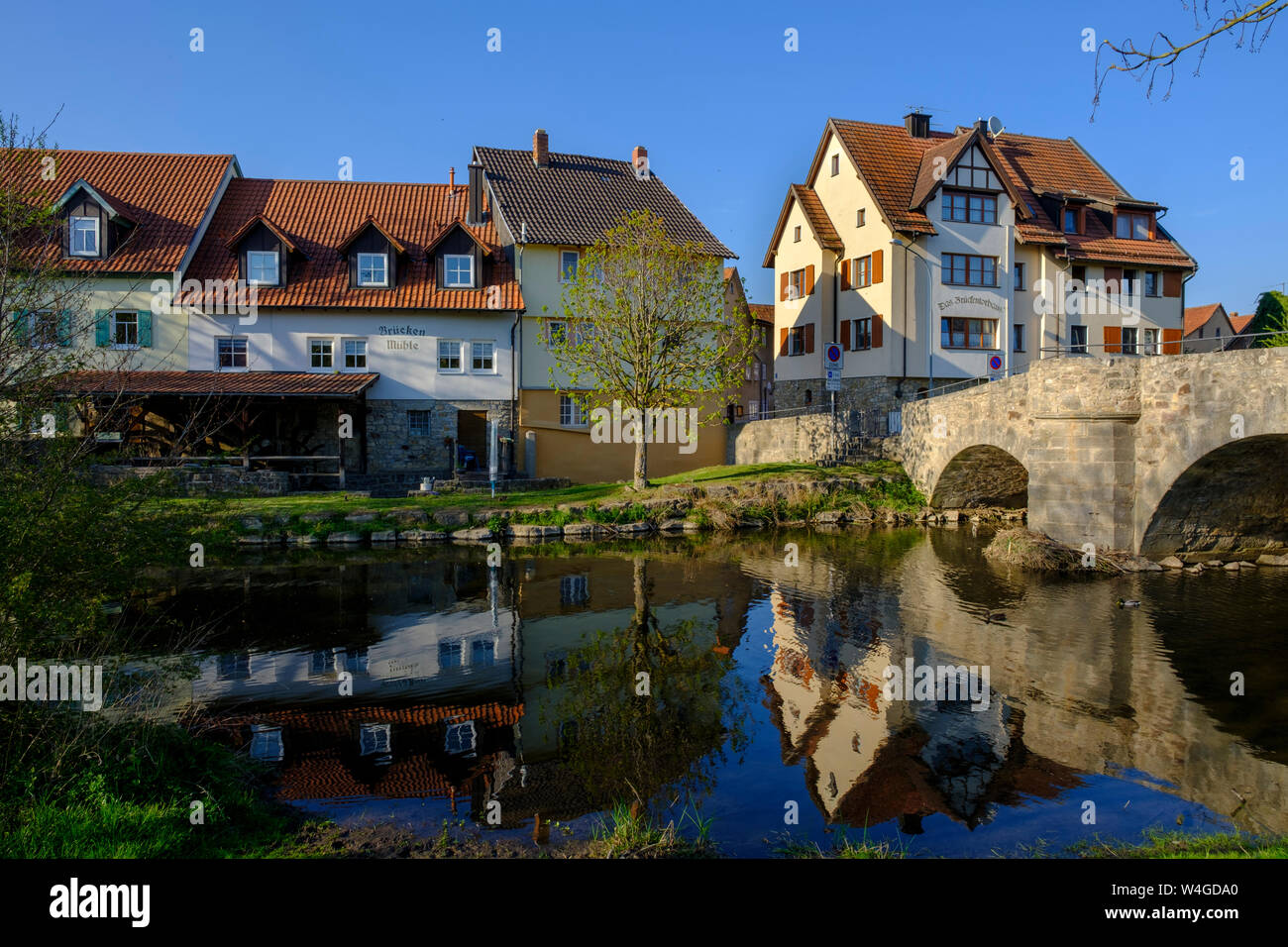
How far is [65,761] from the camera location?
6.71 m

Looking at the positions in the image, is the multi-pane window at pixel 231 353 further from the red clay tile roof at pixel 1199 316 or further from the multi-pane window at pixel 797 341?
the red clay tile roof at pixel 1199 316

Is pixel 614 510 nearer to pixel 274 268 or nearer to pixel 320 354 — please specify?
pixel 320 354

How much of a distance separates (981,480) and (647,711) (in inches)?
860

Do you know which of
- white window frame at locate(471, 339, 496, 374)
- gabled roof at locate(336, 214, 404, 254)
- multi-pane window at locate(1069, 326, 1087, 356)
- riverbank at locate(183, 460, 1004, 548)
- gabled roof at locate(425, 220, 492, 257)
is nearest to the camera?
riverbank at locate(183, 460, 1004, 548)

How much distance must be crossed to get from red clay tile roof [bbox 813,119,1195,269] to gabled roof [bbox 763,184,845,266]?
9.78ft

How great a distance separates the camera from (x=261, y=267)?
33.4 metres

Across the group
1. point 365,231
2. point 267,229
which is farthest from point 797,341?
point 267,229

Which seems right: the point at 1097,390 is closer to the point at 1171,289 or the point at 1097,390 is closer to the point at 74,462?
the point at 74,462

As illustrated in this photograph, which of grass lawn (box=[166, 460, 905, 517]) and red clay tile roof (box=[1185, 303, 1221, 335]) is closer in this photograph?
grass lawn (box=[166, 460, 905, 517])

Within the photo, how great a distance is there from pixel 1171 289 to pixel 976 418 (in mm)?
21769

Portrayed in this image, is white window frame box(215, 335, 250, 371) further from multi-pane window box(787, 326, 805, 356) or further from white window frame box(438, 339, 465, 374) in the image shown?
multi-pane window box(787, 326, 805, 356)

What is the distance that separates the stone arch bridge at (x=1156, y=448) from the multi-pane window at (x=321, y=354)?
78.8 ft

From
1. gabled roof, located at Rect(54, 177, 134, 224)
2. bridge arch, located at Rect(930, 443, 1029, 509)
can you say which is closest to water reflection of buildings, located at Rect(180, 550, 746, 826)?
bridge arch, located at Rect(930, 443, 1029, 509)

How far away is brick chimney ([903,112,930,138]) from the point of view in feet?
133
